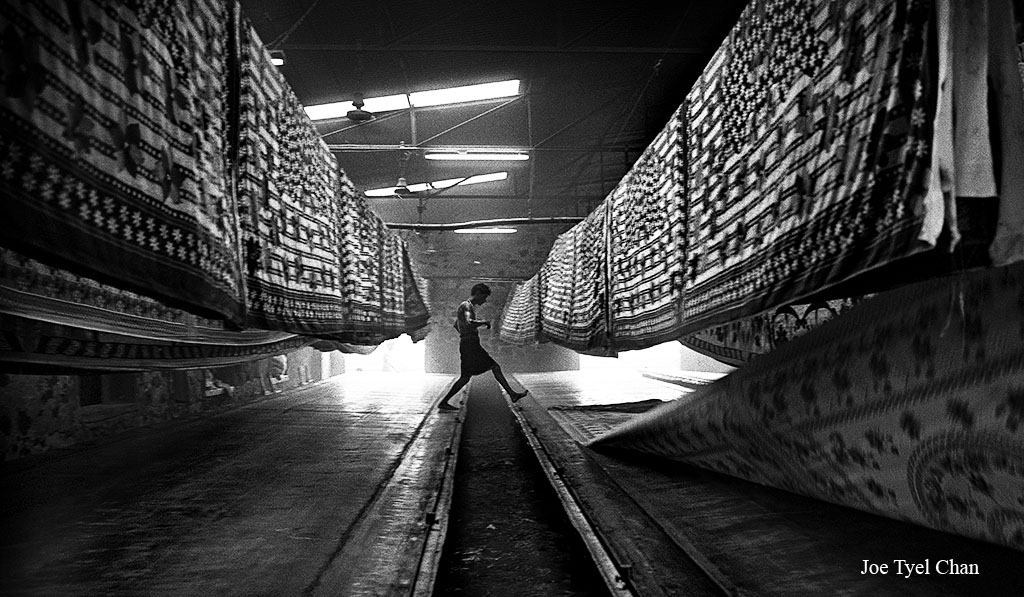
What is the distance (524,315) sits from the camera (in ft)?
33.1

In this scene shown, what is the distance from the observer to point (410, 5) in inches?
180

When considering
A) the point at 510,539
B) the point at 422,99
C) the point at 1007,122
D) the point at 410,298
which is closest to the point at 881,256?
the point at 1007,122

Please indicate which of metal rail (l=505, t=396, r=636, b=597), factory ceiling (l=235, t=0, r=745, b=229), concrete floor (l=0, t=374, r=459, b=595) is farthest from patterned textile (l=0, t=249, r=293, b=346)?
factory ceiling (l=235, t=0, r=745, b=229)

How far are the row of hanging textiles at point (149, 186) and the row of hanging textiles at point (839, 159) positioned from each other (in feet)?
5.93

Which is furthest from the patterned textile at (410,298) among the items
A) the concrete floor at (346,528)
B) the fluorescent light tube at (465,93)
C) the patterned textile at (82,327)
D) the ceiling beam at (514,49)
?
the concrete floor at (346,528)

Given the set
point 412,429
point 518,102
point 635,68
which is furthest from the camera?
point 518,102

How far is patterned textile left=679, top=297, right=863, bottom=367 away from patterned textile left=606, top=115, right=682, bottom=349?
0.90 feet

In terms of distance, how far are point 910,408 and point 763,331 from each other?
2313 mm

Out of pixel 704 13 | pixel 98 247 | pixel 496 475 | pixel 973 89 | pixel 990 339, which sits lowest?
pixel 496 475

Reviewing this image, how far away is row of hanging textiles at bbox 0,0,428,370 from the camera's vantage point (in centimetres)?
124

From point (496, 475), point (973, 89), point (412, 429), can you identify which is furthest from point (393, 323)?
point (973, 89)

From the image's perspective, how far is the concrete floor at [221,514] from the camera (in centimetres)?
163

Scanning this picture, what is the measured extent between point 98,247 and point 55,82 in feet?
1.16

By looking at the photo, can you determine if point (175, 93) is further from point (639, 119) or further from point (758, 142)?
point (639, 119)
